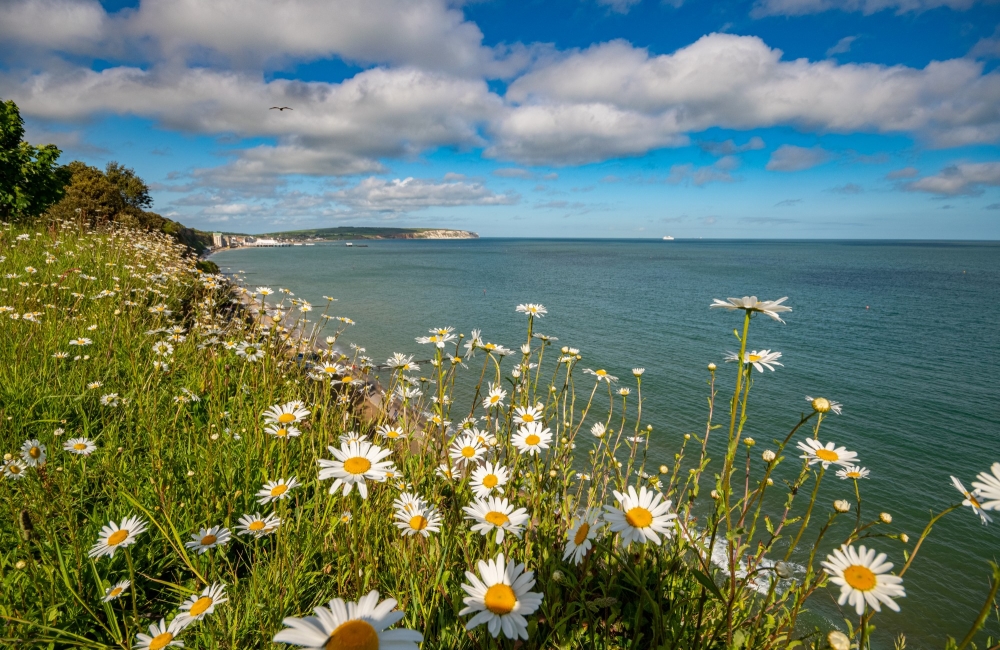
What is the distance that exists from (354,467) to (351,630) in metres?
0.75

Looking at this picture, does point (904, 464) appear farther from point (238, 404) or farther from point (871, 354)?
point (238, 404)

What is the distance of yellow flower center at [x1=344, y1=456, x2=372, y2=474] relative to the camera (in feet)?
5.71

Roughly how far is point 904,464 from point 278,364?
10.4 meters

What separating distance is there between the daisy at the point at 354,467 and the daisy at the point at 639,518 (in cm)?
88

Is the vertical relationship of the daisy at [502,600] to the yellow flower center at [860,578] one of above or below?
below

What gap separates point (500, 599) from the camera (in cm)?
144

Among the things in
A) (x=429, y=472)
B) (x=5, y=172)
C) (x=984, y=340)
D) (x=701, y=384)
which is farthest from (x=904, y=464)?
(x=5, y=172)

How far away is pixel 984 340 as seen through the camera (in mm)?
17969

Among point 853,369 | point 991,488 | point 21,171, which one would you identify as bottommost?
point 853,369

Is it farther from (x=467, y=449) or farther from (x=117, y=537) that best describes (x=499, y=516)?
(x=117, y=537)

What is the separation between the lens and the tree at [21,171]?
16375 mm

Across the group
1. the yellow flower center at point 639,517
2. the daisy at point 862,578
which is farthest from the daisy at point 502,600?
the daisy at point 862,578

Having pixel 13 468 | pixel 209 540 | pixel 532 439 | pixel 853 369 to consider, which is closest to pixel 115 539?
pixel 209 540

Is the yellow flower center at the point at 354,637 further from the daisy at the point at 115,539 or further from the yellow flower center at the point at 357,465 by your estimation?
the daisy at the point at 115,539
